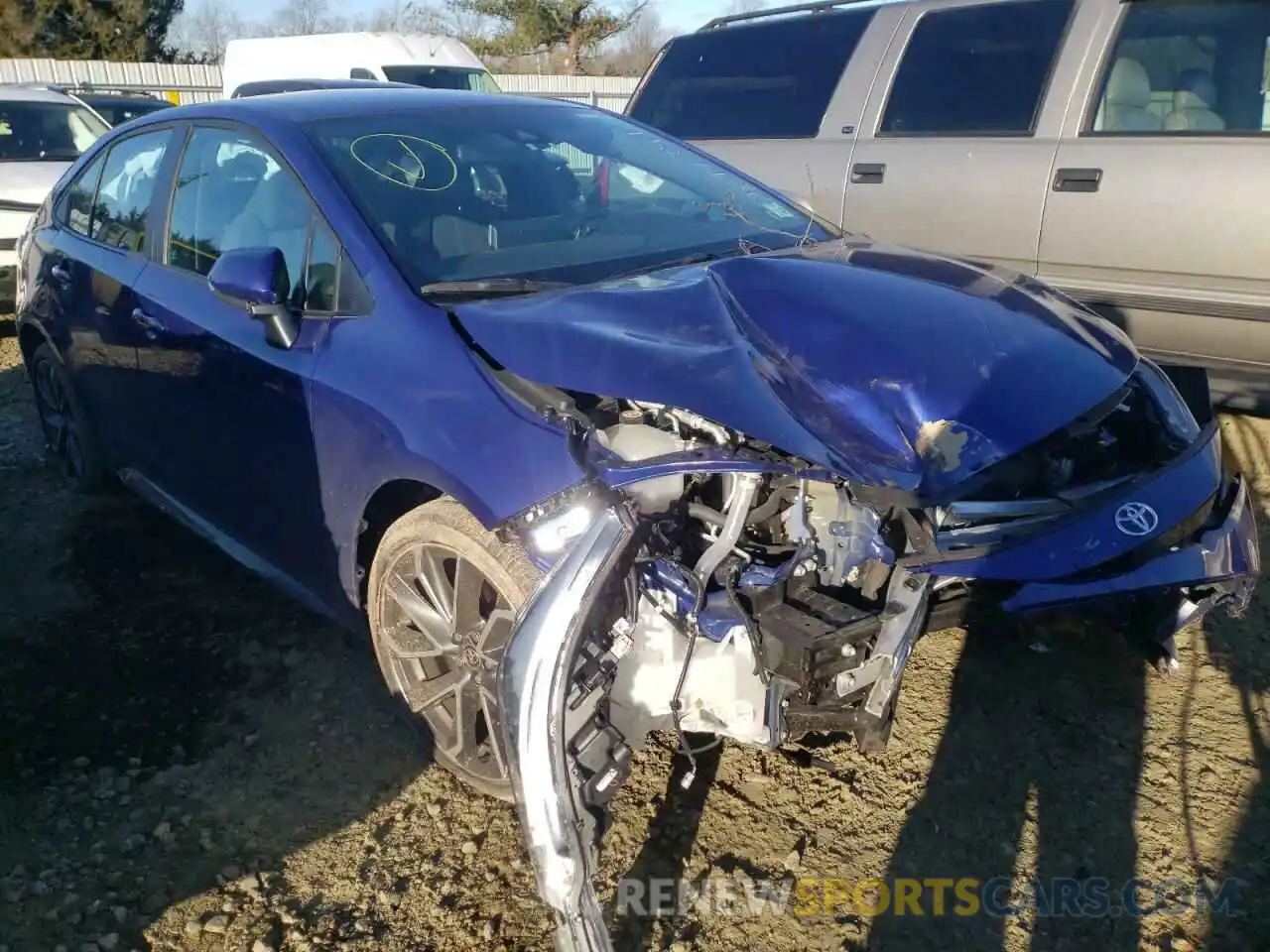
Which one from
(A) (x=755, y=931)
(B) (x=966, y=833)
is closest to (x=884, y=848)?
(B) (x=966, y=833)

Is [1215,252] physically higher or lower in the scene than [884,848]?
higher

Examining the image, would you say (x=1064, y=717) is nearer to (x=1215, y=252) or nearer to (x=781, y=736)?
(x=781, y=736)

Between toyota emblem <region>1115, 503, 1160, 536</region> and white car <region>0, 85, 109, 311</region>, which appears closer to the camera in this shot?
toyota emblem <region>1115, 503, 1160, 536</region>

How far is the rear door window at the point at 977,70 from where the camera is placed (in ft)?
15.9

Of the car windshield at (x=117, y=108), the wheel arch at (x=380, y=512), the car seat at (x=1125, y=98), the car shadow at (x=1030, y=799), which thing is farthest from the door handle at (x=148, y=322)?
the car windshield at (x=117, y=108)

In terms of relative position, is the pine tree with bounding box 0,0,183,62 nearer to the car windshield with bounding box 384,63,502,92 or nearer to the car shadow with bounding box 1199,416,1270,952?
the car windshield with bounding box 384,63,502,92

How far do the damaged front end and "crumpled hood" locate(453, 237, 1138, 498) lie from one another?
0.08 metres

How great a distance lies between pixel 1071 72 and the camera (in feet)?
15.4

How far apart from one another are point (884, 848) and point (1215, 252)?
3.10 metres

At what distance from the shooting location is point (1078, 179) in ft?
15.0

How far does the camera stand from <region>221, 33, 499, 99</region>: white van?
49.2ft

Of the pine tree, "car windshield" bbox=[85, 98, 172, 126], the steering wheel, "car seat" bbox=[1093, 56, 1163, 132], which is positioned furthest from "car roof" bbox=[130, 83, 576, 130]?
the pine tree

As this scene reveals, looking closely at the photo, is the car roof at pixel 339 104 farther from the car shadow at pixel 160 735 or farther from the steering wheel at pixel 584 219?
the car shadow at pixel 160 735

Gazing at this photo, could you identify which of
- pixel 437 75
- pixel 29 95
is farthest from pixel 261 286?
pixel 437 75
